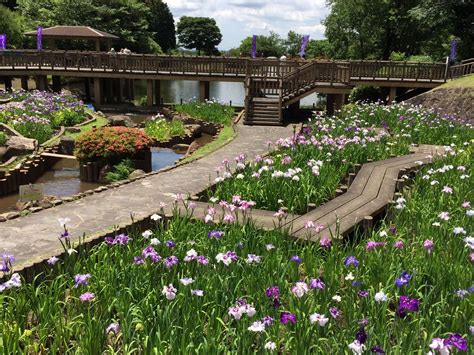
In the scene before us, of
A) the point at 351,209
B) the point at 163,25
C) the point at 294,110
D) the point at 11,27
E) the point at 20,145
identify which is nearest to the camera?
the point at 351,209

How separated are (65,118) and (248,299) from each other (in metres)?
17.4

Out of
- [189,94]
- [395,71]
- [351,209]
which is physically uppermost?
[395,71]

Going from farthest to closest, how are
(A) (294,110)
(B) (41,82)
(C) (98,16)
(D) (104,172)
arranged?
1. (C) (98,16)
2. (B) (41,82)
3. (A) (294,110)
4. (D) (104,172)

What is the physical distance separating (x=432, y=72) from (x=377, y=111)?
1031cm

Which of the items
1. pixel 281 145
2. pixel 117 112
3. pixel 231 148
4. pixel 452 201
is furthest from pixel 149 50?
pixel 452 201

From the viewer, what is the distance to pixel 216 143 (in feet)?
54.2

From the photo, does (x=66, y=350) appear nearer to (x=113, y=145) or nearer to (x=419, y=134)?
(x=113, y=145)

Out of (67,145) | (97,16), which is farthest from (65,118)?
(97,16)

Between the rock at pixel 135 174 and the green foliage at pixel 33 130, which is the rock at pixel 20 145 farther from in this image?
the rock at pixel 135 174

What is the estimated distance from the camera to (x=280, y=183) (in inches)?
313

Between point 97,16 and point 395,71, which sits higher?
point 97,16

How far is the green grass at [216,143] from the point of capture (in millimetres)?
14408

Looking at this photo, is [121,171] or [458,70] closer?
[121,171]

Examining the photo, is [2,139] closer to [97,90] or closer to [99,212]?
[99,212]
